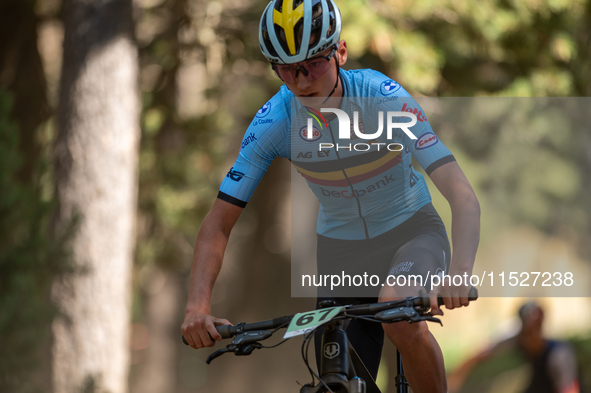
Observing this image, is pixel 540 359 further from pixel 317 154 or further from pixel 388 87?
pixel 388 87

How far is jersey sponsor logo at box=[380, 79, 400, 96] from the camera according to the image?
273 cm

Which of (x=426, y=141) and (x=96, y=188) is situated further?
(x=96, y=188)

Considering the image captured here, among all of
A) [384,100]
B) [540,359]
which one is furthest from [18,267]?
[540,359]

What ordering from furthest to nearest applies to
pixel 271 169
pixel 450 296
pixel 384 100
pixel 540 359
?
1. pixel 271 169
2. pixel 540 359
3. pixel 384 100
4. pixel 450 296

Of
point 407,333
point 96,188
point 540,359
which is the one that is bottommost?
point 540,359

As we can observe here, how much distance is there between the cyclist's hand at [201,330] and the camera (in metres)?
2.26

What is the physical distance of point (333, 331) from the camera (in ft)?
7.21

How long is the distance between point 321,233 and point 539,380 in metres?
4.63

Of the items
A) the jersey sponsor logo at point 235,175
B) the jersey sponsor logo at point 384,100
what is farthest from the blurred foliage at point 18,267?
the jersey sponsor logo at point 384,100

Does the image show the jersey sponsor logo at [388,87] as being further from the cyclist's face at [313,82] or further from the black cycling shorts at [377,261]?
the black cycling shorts at [377,261]

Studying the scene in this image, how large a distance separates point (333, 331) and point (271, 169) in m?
10.3

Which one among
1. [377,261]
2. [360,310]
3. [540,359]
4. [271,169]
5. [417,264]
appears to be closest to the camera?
[360,310]

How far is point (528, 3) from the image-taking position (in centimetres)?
806

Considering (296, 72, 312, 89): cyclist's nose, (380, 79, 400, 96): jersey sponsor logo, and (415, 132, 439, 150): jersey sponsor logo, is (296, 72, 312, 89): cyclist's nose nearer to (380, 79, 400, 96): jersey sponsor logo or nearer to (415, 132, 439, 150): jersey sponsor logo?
(380, 79, 400, 96): jersey sponsor logo
